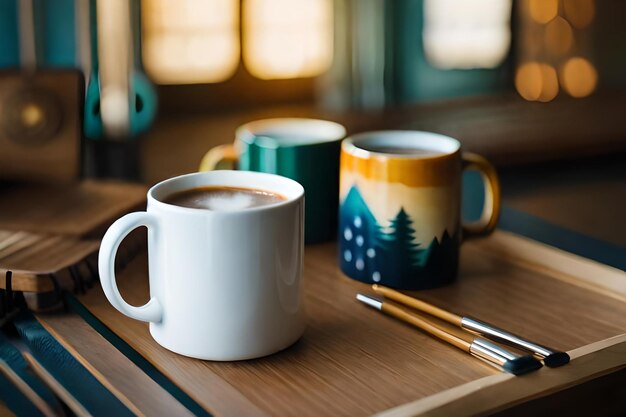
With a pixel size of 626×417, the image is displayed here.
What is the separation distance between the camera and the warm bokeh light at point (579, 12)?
2.60 m

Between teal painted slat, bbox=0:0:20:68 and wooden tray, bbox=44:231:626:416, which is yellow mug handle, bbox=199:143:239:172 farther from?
teal painted slat, bbox=0:0:20:68

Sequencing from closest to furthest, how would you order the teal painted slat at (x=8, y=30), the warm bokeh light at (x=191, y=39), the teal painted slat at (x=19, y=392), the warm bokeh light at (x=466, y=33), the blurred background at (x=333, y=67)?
the teal painted slat at (x=19, y=392), the blurred background at (x=333, y=67), the teal painted slat at (x=8, y=30), the warm bokeh light at (x=191, y=39), the warm bokeh light at (x=466, y=33)

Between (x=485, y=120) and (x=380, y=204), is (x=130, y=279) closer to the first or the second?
(x=380, y=204)

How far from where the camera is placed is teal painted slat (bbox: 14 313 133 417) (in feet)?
1.68

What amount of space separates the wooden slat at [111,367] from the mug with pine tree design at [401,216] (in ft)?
0.73

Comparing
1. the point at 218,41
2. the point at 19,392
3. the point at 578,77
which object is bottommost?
Answer: the point at 19,392

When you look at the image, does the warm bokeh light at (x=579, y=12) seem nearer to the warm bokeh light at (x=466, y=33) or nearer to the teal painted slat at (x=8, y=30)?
the warm bokeh light at (x=466, y=33)

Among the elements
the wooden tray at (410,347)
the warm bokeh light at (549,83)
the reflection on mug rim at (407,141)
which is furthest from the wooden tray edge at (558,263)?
the warm bokeh light at (549,83)

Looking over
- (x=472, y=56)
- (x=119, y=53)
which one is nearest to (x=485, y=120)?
(x=119, y=53)

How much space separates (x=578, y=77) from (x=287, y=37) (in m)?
0.92

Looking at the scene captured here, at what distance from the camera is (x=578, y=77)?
2.63 m

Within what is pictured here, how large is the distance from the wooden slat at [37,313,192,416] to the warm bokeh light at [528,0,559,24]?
7.60 feet

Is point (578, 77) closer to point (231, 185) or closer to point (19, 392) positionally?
point (231, 185)

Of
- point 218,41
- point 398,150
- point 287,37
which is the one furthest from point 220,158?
point 287,37
